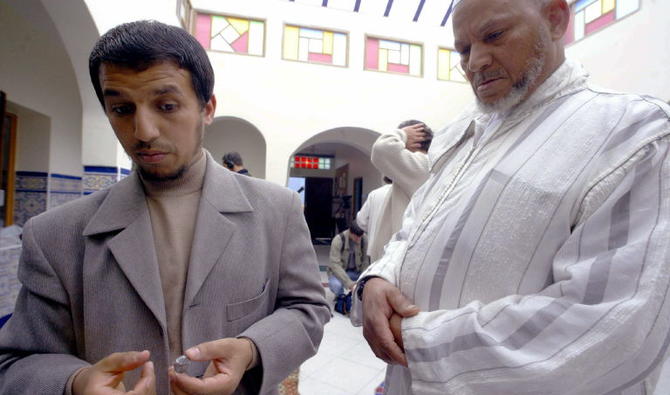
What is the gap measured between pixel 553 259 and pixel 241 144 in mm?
8458

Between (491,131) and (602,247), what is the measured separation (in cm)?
45

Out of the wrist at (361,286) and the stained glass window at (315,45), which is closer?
the wrist at (361,286)

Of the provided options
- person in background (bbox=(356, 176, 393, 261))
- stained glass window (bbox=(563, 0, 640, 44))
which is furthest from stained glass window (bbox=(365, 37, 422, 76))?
person in background (bbox=(356, 176, 393, 261))

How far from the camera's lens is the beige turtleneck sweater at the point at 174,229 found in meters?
0.89

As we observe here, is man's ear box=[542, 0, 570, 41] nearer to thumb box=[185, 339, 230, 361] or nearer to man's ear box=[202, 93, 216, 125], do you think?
man's ear box=[202, 93, 216, 125]

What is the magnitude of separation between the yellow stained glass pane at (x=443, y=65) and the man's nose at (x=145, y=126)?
842 cm

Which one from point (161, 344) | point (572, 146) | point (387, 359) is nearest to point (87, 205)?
point (161, 344)

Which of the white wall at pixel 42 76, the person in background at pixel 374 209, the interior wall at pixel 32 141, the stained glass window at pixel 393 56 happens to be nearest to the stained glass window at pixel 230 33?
the stained glass window at pixel 393 56

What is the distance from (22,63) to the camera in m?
4.13

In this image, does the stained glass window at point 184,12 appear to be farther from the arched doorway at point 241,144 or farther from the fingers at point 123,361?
the fingers at point 123,361

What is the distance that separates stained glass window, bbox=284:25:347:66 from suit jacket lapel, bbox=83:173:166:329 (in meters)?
7.41

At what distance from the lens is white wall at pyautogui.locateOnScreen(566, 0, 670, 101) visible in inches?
207

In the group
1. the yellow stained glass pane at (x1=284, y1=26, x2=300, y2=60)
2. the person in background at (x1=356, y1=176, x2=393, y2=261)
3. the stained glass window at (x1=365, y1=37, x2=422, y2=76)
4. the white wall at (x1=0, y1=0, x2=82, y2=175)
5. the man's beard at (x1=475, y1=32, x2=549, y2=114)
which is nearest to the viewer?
the man's beard at (x1=475, y1=32, x2=549, y2=114)

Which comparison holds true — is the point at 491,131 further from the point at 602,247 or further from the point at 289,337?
the point at 289,337
